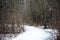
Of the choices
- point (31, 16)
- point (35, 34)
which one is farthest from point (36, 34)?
point (31, 16)

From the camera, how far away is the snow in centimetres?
281

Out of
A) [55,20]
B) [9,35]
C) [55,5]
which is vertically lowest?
[9,35]

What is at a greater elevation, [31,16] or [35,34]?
[31,16]

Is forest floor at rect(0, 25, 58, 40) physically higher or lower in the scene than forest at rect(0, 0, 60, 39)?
lower

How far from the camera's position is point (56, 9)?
2.85m

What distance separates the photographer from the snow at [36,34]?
281 cm

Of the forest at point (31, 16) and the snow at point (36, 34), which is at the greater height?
the forest at point (31, 16)

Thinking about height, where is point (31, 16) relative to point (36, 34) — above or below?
above

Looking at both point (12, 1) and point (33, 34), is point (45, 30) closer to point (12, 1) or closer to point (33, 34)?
point (33, 34)

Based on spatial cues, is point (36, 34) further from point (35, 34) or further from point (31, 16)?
point (31, 16)

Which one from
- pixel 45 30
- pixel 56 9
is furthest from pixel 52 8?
pixel 45 30

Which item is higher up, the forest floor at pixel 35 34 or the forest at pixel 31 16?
the forest at pixel 31 16

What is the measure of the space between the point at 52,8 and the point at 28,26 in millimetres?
427

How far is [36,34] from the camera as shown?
9.28 feet
